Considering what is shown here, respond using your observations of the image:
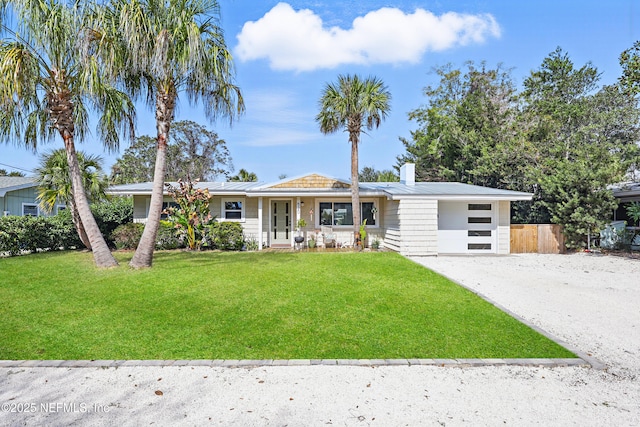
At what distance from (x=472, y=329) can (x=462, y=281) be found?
12.1ft

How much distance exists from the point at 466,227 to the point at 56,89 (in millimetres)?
14554

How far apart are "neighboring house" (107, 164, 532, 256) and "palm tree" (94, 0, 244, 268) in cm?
521

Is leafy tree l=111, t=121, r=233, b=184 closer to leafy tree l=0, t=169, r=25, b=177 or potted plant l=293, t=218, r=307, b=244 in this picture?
leafy tree l=0, t=169, r=25, b=177

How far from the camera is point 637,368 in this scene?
13.1ft

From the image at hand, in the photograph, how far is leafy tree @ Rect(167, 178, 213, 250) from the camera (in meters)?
13.3

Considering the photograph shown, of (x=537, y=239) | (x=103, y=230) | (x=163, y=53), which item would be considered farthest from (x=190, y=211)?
(x=537, y=239)

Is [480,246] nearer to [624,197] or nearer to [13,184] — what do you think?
[624,197]

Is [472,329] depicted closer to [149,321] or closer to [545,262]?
[149,321]

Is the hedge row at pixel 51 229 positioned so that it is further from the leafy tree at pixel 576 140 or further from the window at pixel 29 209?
the leafy tree at pixel 576 140

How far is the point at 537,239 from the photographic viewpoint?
14.6 m

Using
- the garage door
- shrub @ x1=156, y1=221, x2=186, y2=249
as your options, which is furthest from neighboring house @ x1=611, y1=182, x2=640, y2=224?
shrub @ x1=156, y1=221, x2=186, y2=249

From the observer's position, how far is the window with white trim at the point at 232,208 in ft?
50.4

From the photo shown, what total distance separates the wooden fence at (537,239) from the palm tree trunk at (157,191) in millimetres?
13799


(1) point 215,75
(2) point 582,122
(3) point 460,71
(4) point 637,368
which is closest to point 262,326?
(4) point 637,368
